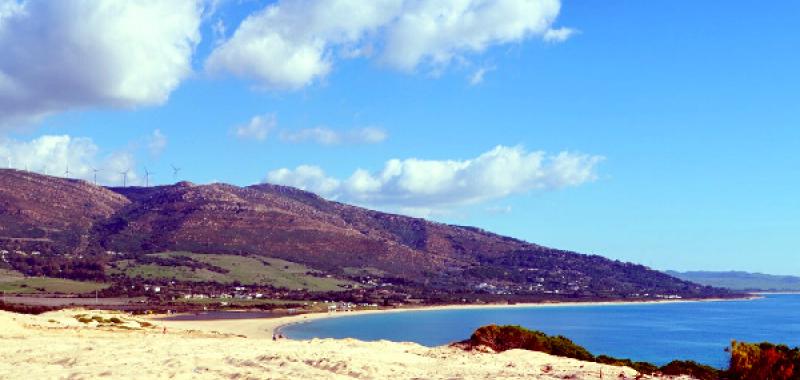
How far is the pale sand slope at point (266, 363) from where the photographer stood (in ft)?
79.5

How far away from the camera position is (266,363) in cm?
2623

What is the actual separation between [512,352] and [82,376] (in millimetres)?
17273

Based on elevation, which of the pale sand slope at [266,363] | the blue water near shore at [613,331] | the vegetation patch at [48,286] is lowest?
the blue water near shore at [613,331]

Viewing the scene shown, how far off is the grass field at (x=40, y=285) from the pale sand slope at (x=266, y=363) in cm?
12576

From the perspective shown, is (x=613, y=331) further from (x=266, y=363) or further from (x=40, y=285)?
(x=40, y=285)

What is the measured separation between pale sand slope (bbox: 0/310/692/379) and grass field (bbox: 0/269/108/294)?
4951 inches

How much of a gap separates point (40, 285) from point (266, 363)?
150 metres

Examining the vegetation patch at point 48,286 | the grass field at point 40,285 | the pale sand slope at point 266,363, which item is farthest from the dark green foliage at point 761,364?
the vegetation patch at point 48,286

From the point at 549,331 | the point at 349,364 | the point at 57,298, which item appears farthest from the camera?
the point at 57,298

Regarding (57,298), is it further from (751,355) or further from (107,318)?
(751,355)

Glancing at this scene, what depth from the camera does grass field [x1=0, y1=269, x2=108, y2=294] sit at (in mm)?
149875

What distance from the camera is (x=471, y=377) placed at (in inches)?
931

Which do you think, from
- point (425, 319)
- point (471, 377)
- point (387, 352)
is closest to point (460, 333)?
point (425, 319)

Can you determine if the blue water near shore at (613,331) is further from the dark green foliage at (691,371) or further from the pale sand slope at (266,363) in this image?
the pale sand slope at (266,363)
